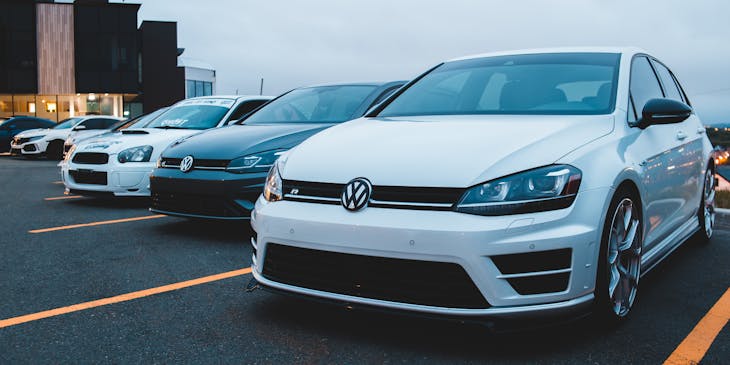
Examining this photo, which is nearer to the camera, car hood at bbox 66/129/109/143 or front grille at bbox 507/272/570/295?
front grille at bbox 507/272/570/295

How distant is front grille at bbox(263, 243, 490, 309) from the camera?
286 centimetres

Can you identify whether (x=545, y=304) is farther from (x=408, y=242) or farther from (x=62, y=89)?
(x=62, y=89)

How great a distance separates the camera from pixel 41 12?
133 ft

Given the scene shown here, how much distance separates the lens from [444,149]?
125 inches

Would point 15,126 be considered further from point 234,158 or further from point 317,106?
point 234,158

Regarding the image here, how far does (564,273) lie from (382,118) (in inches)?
69.7

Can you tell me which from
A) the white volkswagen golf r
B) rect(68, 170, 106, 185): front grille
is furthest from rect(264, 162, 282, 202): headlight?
rect(68, 170, 106, 185): front grille

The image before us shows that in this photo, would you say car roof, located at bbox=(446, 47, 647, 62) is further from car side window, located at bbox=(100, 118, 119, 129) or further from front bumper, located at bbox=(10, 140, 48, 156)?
front bumper, located at bbox=(10, 140, 48, 156)

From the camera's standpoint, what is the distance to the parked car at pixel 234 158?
5605 millimetres

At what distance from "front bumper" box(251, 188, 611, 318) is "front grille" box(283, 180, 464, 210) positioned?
37 mm

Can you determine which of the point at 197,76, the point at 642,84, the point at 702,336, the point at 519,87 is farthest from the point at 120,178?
the point at 197,76

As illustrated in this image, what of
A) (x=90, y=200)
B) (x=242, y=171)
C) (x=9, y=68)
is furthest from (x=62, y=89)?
(x=242, y=171)

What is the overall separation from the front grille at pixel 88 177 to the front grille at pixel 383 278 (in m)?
5.65

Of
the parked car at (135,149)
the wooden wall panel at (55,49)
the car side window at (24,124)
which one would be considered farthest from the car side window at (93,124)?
the wooden wall panel at (55,49)
